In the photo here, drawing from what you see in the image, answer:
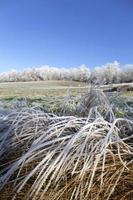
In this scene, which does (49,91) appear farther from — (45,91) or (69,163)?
(69,163)

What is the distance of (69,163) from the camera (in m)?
2.27

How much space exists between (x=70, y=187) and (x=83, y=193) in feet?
0.27

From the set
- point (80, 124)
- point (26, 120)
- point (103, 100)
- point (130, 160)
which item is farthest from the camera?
point (103, 100)

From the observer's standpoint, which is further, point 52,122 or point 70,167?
point 52,122

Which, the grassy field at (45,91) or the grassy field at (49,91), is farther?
the grassy field at (45,91)

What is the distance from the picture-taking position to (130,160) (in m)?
2.44

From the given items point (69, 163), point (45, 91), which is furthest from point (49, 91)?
point (69, 163)

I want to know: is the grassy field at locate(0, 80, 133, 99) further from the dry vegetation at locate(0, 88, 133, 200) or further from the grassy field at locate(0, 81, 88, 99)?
the dry vegetation at locate(0, 88, 133, 200)

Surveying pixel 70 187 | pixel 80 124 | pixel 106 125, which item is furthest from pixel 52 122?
pixel 70 187

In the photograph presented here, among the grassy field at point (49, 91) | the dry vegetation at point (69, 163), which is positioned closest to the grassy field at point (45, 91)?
the grassy field at point (49, 91)

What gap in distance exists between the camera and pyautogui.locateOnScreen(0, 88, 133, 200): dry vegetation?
7.32 ft

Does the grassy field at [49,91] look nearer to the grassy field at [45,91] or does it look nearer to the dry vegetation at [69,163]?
the grassy field at [45,91]

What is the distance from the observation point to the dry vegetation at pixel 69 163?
223cm

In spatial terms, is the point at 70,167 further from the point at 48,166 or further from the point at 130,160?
the point at 130,160
